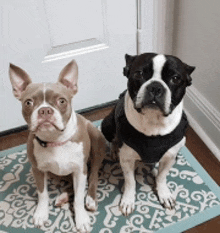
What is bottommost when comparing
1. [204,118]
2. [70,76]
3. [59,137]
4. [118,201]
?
[118,201]

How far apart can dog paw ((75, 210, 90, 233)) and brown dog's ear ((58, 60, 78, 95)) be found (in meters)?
0.62

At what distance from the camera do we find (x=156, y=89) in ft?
4.16

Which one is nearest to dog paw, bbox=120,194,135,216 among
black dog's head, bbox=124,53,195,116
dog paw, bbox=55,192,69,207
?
dog paw, bbox=55,192,69,207

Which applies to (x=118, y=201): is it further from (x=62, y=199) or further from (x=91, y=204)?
(x=62, y=199)

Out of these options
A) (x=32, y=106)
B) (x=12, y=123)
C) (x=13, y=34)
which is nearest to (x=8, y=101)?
(x=12, y=123)

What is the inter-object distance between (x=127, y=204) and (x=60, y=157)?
1.51ft

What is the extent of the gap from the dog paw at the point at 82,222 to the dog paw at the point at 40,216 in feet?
0.52

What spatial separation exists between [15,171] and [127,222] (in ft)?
2.35

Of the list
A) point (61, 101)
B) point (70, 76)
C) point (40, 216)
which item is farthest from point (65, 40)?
point (40, 216)

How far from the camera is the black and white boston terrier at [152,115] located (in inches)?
50.6

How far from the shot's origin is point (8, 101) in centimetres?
214

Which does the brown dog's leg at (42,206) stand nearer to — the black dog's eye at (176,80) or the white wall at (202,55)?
the black dog's eye at (176,80)

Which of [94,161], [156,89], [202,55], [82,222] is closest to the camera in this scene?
[156,89]

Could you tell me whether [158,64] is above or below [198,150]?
above
